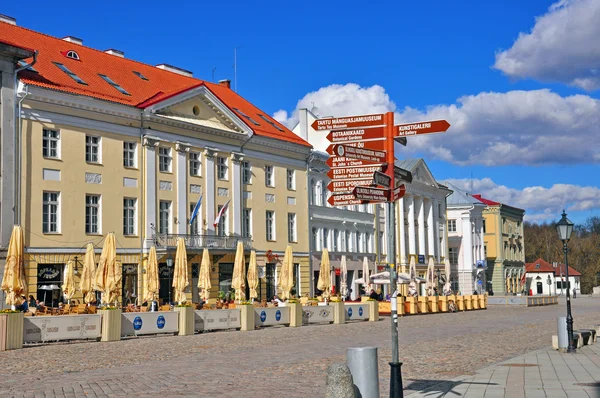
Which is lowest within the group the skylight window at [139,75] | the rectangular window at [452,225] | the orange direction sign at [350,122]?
the orange direction sign at [350,122]

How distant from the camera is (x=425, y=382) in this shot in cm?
1406

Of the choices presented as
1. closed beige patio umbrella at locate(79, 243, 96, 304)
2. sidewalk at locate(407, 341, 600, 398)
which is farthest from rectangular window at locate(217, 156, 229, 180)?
sidewalk at locate(407, 341, 600, 398)

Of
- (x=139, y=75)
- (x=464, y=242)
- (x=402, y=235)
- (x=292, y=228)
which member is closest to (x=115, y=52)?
(x=139, y=75)

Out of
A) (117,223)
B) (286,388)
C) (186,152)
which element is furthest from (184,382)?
(186,152)

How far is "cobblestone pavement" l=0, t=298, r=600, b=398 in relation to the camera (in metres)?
13.5

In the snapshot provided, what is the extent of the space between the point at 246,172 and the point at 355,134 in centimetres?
3689

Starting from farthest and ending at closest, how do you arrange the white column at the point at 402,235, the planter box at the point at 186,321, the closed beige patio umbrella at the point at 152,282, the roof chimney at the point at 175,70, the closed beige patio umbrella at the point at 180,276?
the white column at the point at 402,235 → the roof chimney at the point at 175,70 → the closed beige patio umbrella at the point at 180,276 → the closed beige patio umbrella at the point at 152,282 → the planter box at the point at 186,321

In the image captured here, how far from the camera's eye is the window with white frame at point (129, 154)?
39.9m

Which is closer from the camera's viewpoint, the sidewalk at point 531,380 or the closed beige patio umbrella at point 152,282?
the sidewalk at point 531,380

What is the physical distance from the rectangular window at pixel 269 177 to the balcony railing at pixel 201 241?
4.26m

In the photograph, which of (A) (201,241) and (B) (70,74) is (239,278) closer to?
(A) (201,241)

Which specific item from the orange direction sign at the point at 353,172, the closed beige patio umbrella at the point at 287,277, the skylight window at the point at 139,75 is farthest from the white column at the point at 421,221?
the orange direction sign at the point at 353,172

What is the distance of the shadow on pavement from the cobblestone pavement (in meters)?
0.04

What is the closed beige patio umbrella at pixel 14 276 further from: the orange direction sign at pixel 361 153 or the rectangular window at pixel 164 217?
the orange direction sign at pixel 361 153
